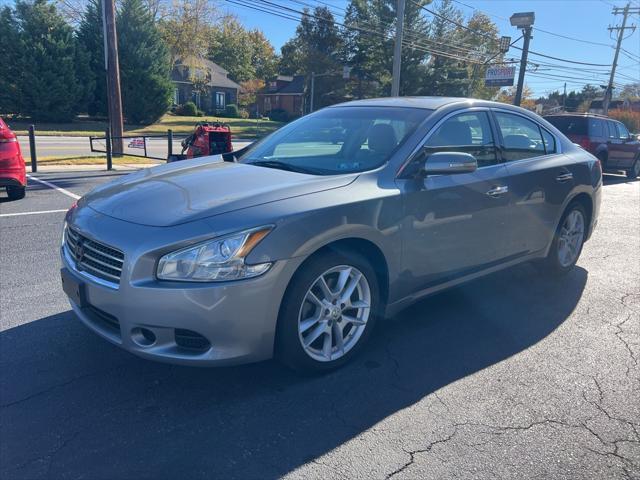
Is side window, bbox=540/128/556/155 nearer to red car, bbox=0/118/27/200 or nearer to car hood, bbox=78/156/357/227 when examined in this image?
car hood, bbox=78/156/357/227

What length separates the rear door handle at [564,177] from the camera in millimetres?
4801

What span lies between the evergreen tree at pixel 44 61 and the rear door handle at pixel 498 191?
34.9 metres

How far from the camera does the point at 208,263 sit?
2.68m

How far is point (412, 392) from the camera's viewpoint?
124 inches

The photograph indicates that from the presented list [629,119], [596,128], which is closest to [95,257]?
[596,128]

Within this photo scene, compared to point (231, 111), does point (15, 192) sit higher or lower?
lower

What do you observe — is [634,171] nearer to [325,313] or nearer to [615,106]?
[325,313]

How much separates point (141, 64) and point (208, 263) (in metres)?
37.1

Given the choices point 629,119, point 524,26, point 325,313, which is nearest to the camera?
point 325,313

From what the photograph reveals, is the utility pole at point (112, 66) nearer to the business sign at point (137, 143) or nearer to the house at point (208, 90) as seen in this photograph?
the business sign at point (137, 143)

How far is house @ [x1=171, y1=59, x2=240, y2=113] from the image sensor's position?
55.8 meters

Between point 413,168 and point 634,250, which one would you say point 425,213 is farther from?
point 634,250

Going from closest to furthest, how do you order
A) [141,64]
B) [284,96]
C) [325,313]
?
[325,313] < [141,64] < [284,96]

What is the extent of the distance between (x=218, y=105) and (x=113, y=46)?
4800cm
